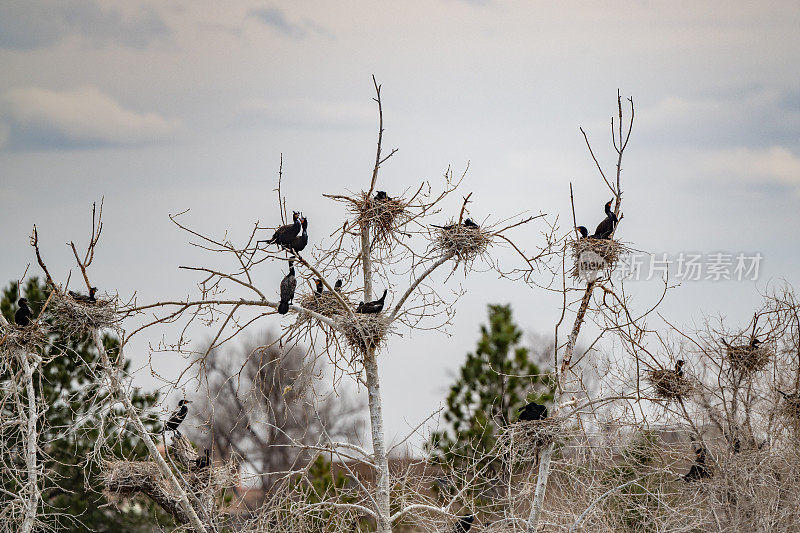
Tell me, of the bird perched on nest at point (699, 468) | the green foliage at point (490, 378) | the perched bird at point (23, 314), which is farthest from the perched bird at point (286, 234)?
the green foliage at point (490, 378)

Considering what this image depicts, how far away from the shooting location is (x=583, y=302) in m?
8.95

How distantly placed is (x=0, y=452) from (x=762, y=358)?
35.0ft

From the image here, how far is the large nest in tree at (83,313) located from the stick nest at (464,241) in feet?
13.9

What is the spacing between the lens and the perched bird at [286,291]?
7.89 m

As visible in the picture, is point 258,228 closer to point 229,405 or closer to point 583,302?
point 583,302

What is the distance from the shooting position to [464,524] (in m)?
9.64

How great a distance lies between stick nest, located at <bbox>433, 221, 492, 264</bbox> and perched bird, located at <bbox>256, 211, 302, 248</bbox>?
1860 mm

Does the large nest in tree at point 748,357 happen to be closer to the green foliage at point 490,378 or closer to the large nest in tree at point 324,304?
the large nest in tree at point 324,304

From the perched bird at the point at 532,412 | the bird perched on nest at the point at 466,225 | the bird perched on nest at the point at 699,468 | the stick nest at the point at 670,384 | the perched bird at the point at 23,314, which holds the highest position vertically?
the bird perched on nest at the point at 466,225

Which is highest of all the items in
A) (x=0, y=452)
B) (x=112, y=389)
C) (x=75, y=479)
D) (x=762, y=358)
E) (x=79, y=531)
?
(x=762, y=358)

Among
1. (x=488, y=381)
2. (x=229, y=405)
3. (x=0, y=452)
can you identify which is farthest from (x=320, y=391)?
(x=0, y=452)

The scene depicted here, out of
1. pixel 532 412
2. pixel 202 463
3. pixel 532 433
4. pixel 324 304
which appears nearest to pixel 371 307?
pixel 324 304

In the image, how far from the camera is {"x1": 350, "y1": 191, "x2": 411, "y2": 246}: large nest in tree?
30.2 ft

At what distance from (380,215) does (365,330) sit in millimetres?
1414
